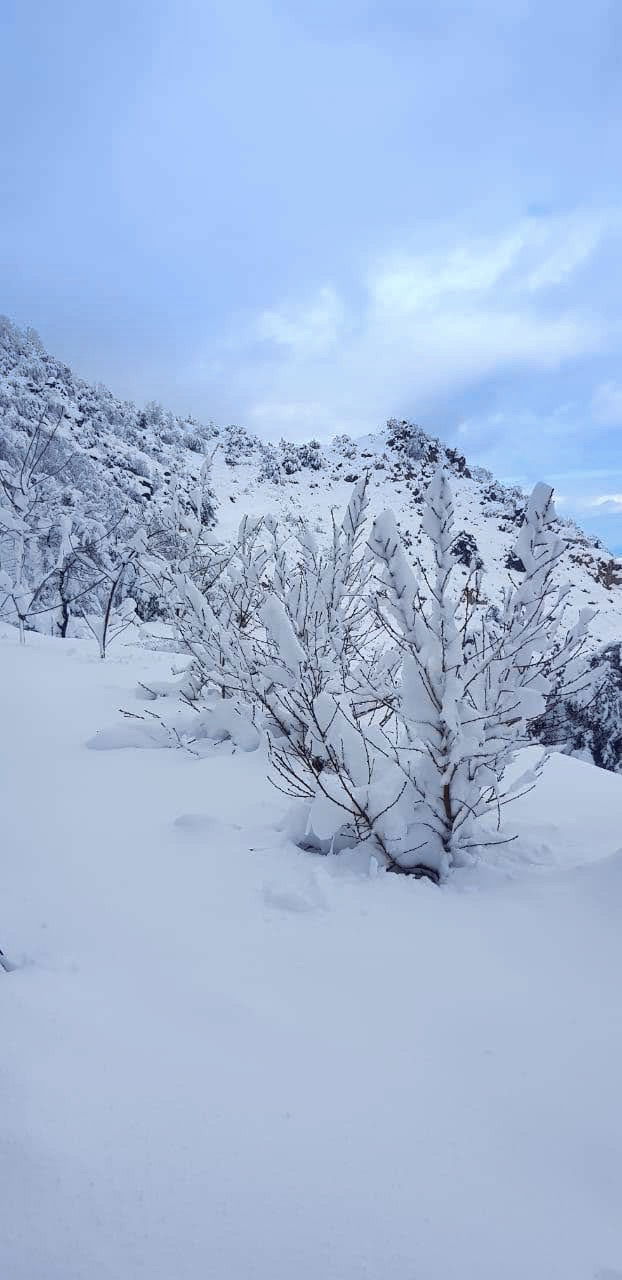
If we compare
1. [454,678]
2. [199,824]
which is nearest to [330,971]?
[454,678]

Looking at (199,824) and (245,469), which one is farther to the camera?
(245,469)

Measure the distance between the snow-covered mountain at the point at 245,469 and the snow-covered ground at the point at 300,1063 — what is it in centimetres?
981

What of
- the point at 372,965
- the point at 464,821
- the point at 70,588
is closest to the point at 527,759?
the point at 464,821

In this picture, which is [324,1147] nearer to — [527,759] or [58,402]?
[527,759]

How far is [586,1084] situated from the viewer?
1334mm

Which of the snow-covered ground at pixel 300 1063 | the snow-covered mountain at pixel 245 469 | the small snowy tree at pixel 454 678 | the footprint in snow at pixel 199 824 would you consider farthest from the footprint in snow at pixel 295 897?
the snow-covered mountain at pixel 245 469

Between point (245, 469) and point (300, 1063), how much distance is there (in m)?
37.1

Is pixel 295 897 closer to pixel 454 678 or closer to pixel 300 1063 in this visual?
pixel 300 1063

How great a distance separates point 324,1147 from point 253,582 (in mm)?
4958

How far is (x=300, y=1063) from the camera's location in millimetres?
1368

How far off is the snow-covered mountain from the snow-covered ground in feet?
32.2

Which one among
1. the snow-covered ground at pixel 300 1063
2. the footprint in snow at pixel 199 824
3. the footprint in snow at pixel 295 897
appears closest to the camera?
the snow-covered ground at pixel 300 1063

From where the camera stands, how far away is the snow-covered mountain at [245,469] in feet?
68.9

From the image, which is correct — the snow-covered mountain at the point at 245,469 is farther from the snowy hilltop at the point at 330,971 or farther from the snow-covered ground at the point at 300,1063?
the snow-covered ground at the point at 300,1063
